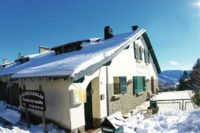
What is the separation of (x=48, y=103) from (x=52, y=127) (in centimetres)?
113

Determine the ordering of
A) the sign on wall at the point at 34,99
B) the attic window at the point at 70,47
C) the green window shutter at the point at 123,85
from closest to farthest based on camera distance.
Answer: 1. the sign on wall at the point at 34,99
2. the green window shutter at the point at 123,85
3. the attic window at the point at 70,47

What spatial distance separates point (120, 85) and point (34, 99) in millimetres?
4828

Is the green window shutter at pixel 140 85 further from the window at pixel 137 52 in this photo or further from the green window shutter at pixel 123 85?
the green window shutter at pixel 123 85

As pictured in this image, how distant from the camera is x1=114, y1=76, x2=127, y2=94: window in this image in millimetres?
11242

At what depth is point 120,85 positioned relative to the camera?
11.5 metres

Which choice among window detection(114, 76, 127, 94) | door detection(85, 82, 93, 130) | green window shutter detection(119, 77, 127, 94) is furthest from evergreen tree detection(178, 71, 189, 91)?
door detection(85, 82, 93, 130)

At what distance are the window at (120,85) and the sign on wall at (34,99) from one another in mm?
4360

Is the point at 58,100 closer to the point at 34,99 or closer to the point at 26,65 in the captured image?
the point at 34,99

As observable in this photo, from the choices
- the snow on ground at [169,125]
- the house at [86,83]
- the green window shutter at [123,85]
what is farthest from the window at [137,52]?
the snow on ground at [169,125]

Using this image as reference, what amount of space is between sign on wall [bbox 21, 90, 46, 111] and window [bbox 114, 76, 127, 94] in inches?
172

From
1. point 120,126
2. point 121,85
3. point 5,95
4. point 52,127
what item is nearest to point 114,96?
point 121,85

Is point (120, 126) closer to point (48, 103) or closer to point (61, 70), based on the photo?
point (61, 70)

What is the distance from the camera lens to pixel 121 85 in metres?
11.7

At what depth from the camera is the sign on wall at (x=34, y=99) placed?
26.1 ft
